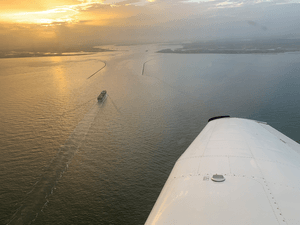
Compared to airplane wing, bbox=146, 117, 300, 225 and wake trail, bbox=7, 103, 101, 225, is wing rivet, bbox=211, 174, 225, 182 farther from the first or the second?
wake trail, bbox=7, 103, 101, 225

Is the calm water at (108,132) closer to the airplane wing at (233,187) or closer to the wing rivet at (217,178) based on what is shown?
the airplane wing at (233,187)

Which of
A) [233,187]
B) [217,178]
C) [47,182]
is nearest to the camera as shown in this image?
[233,187]

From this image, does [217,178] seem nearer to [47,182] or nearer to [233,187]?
[233,187]

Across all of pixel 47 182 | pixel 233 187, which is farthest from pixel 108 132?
pixel 233 187

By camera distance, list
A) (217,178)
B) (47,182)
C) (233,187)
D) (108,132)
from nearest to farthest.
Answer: (233,187), (217,178), (47,182), (108,132)

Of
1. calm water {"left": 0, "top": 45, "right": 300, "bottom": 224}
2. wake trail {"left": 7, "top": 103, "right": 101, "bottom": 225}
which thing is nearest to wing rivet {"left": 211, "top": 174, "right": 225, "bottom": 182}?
calm water {"left": 0, "top": 45, "right": 300, "bottom": 224}

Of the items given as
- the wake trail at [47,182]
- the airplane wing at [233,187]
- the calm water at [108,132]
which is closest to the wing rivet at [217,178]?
the airplane wing at [233,187]

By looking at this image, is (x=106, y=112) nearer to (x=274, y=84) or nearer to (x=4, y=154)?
(x=4, y=154)

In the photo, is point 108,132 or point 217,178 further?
point 108,132
